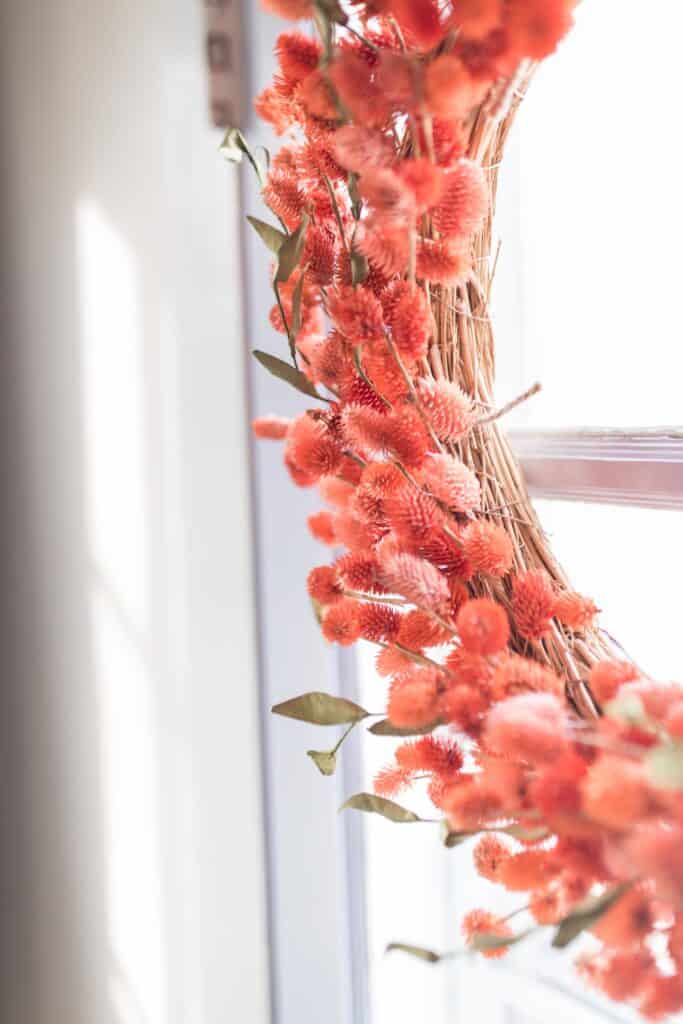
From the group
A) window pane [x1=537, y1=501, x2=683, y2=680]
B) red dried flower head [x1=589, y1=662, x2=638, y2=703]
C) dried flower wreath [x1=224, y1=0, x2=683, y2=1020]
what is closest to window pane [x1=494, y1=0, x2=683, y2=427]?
window pane [x1=537, y1=501, x2=683, y2=680]

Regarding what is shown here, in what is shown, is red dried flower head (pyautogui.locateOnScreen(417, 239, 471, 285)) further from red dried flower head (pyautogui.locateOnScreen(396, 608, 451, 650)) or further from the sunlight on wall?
the sunlight on wall

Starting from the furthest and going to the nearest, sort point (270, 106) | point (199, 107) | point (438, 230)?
1. point (199, 107)
2. point (270, 106)
3. point (438, 230)

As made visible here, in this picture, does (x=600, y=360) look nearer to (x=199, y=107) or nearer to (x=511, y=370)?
(x=511, y=370)

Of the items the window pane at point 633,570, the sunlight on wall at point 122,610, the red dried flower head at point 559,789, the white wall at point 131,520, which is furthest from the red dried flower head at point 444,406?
the sunlight on wall at point 122,610

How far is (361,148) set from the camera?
46 centimetres

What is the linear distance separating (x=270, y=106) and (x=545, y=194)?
17.7 inches

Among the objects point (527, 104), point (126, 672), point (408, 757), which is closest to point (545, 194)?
point (527, 104)

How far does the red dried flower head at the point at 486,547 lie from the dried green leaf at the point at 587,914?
0.64 ft

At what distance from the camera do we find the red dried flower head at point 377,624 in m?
0.59

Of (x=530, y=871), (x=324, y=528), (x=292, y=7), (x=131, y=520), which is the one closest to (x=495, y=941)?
(x=530, y=871)

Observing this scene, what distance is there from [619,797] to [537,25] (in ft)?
1.06

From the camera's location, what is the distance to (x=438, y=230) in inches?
20.2

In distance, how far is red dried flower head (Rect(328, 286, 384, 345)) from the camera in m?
0.52

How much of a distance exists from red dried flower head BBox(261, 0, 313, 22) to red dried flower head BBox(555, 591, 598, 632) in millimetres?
333
